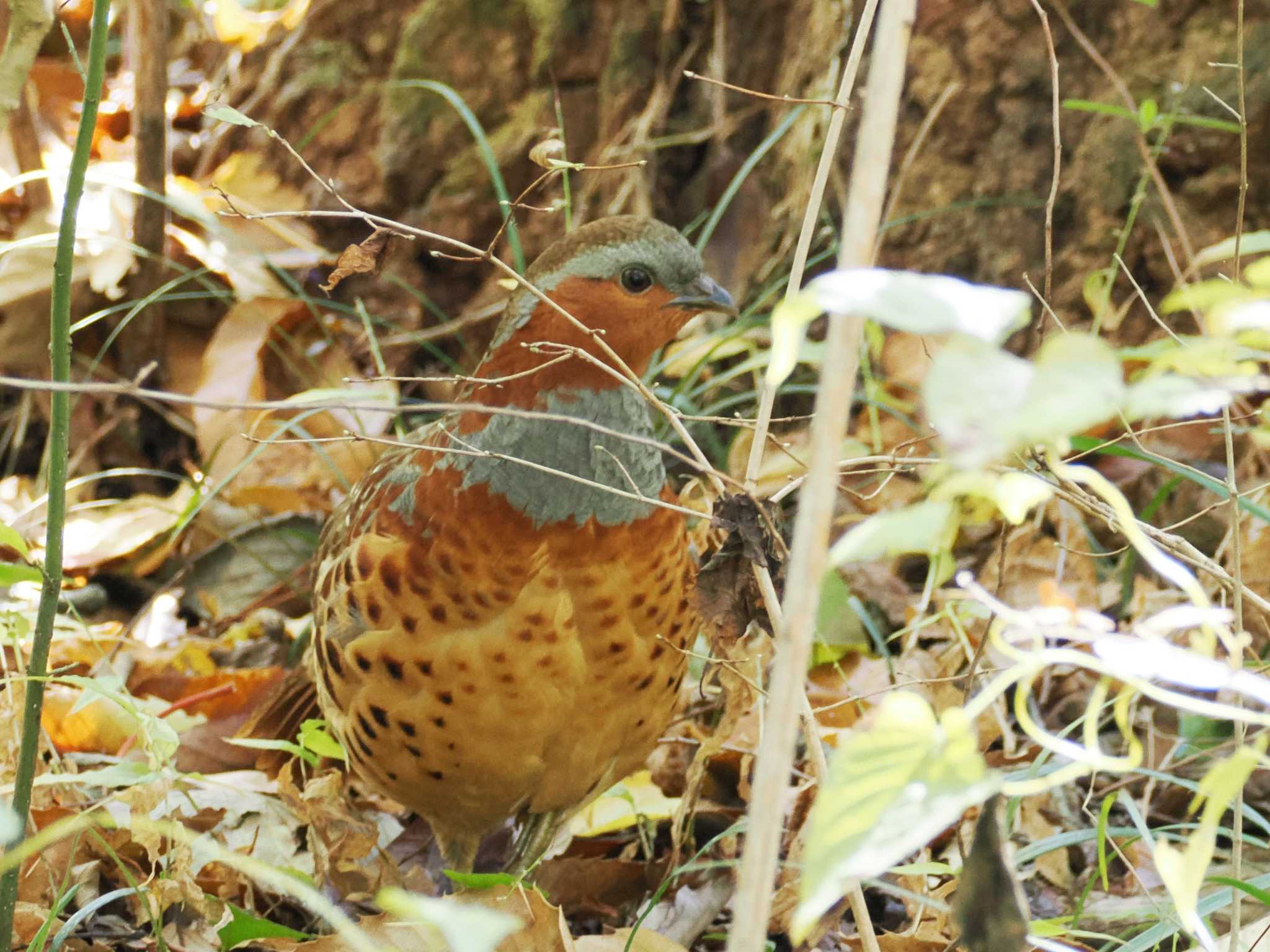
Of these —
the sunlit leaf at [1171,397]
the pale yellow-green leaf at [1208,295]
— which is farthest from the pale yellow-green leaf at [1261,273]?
→ the sunlit leaf at [1171,397]

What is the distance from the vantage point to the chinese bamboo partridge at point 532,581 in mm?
1942

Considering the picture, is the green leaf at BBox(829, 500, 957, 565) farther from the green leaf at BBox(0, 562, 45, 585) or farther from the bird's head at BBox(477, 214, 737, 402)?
the bird's head at BBox(477, 214, 737, 402)

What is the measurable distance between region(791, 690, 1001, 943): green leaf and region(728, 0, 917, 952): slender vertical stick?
1.4 inches

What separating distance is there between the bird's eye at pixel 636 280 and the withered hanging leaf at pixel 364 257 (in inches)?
27.3

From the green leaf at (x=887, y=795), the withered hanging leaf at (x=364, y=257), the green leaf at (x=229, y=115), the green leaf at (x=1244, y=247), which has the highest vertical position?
the green leaf at (x=229, y=115)

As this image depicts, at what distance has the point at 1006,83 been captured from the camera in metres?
3.32

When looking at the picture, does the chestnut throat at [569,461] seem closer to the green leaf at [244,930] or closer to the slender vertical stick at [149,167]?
the green leaf at [244,930]

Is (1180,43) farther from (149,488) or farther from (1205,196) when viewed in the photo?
(149,488)

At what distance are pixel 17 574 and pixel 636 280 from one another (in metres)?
1.06

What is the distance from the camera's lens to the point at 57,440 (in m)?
1.37

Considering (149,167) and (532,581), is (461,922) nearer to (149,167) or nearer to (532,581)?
(532,581)

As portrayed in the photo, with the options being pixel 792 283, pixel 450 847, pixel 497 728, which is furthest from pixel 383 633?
pixel 792 283

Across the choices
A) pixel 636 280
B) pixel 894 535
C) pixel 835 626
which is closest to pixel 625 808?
pixel 835 626

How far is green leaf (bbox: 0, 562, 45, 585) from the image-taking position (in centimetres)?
134
